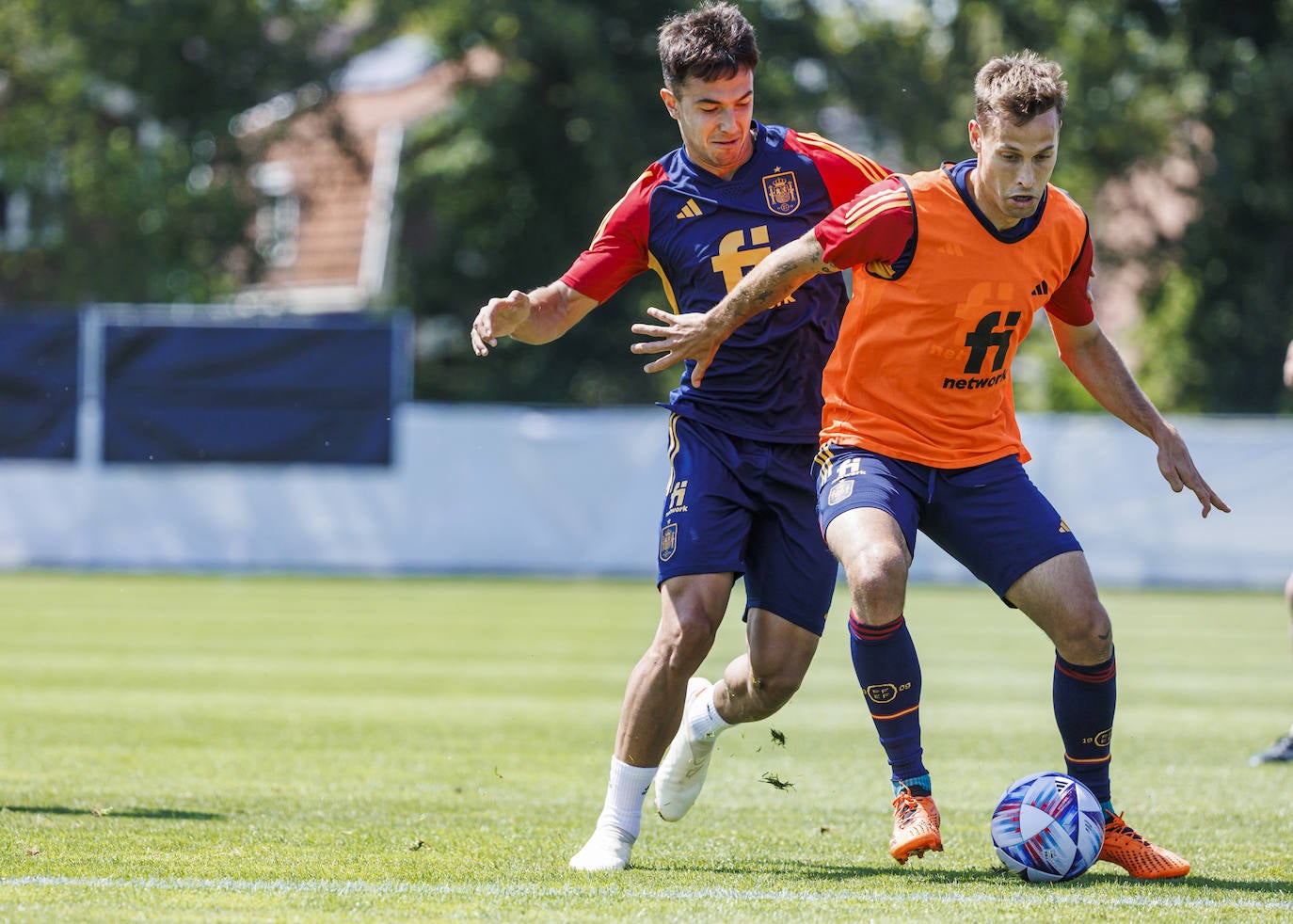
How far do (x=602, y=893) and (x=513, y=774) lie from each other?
9.54 ft

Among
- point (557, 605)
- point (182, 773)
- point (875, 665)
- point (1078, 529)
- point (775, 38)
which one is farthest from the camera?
point (775, 38)

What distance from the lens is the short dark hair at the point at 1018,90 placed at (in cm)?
495

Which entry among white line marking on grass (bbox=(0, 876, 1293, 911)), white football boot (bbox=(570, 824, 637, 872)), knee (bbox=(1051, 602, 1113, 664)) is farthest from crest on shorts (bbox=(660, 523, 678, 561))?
knee (bbox=(1051, 602, 1113, 664))

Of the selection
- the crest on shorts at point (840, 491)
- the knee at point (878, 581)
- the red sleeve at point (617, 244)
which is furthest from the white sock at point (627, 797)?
the red sleeve at point (617, 244)

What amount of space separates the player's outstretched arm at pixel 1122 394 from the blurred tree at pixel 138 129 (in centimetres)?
2298

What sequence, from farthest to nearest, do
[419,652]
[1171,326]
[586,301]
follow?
[1171,326] → [419,652] → [586,301]

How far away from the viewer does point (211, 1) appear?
27250mm

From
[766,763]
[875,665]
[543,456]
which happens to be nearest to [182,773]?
[766,763]

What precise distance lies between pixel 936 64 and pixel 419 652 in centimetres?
1780

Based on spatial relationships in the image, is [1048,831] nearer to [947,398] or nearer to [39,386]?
[947,398]

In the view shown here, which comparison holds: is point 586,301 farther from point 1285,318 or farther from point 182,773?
point 1285,318

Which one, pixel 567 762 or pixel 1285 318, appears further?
pixel 1285 318

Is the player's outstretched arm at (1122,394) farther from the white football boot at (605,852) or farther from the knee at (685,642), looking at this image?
the white football boot at (605,852)

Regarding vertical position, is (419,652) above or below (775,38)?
below
